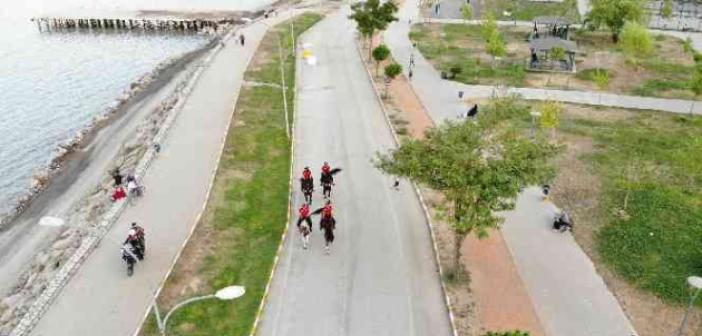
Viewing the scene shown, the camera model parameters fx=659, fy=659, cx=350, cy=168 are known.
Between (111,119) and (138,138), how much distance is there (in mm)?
8132

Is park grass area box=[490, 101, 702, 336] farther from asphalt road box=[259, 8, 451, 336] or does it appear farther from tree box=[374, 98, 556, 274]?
asphalt road box=[259, 8, 451, 336]

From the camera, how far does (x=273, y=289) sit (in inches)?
904

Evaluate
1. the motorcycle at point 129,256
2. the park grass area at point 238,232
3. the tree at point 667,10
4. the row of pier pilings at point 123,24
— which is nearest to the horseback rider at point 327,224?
the park grass area at point 238,232

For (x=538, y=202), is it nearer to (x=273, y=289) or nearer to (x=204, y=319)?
(x=273, y=289)

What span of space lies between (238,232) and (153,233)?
350 centimetres

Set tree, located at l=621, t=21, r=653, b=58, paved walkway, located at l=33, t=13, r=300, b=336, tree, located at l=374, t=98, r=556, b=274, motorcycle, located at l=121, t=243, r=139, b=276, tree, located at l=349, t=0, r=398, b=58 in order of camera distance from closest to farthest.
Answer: tree, located at l=374, t=98, r=556, b=274 < paved walkway, located at l=33, t=13, r=300, b=336 < motorcycle, located at l=121, t=243, r=139, b=276 < tree, located at l=621, t=21, r=653, b=58 < tree, located at l=349, t=0, r=398, b=58

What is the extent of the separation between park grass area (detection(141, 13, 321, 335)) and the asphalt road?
83cm

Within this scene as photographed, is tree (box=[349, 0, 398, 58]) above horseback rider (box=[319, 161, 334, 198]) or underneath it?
above

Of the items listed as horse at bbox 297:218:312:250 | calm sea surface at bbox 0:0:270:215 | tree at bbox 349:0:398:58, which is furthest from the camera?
tree at bbox 349:0:398:58

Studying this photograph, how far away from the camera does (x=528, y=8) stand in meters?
77.8

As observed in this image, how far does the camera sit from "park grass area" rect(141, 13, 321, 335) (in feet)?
70.4

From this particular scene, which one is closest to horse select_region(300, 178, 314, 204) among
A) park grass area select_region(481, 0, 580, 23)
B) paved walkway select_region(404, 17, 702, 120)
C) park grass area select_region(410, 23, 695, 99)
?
paved walkway select_region(404, 17, 702, 120)

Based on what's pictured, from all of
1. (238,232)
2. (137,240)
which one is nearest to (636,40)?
(238,232)

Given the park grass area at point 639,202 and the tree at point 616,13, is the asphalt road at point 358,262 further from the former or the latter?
the tree at point 616,13
